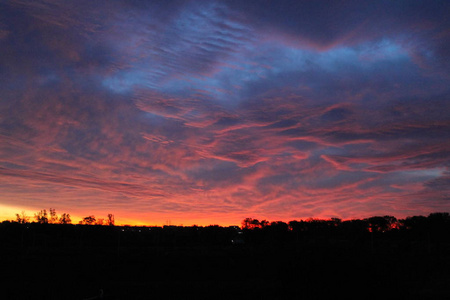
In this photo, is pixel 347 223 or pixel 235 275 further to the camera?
pixel 347 223

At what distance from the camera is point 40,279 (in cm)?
2569

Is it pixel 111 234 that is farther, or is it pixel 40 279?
pixel 111 234

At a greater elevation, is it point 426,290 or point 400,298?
point 400,298

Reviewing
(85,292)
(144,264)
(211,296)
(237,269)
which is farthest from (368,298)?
(144,264)

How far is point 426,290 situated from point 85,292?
67.5 feet

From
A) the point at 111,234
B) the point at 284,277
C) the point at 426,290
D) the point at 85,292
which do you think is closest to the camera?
the point at 284,277

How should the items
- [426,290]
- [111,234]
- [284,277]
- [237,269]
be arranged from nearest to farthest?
[284,277]
[426,290]
[237,269]
[111,234]

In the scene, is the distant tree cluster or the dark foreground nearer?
the dark foreground

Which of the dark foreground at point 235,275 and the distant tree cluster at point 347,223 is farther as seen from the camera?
the distant tree cluster at point 347,223

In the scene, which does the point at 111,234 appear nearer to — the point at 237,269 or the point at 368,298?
the point at 237,269

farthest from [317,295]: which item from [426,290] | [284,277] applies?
[426,290]

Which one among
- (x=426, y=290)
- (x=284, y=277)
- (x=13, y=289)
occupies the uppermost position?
(x=284, y=277)

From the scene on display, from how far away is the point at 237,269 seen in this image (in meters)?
32.1

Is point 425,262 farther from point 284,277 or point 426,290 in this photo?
point 284,277
